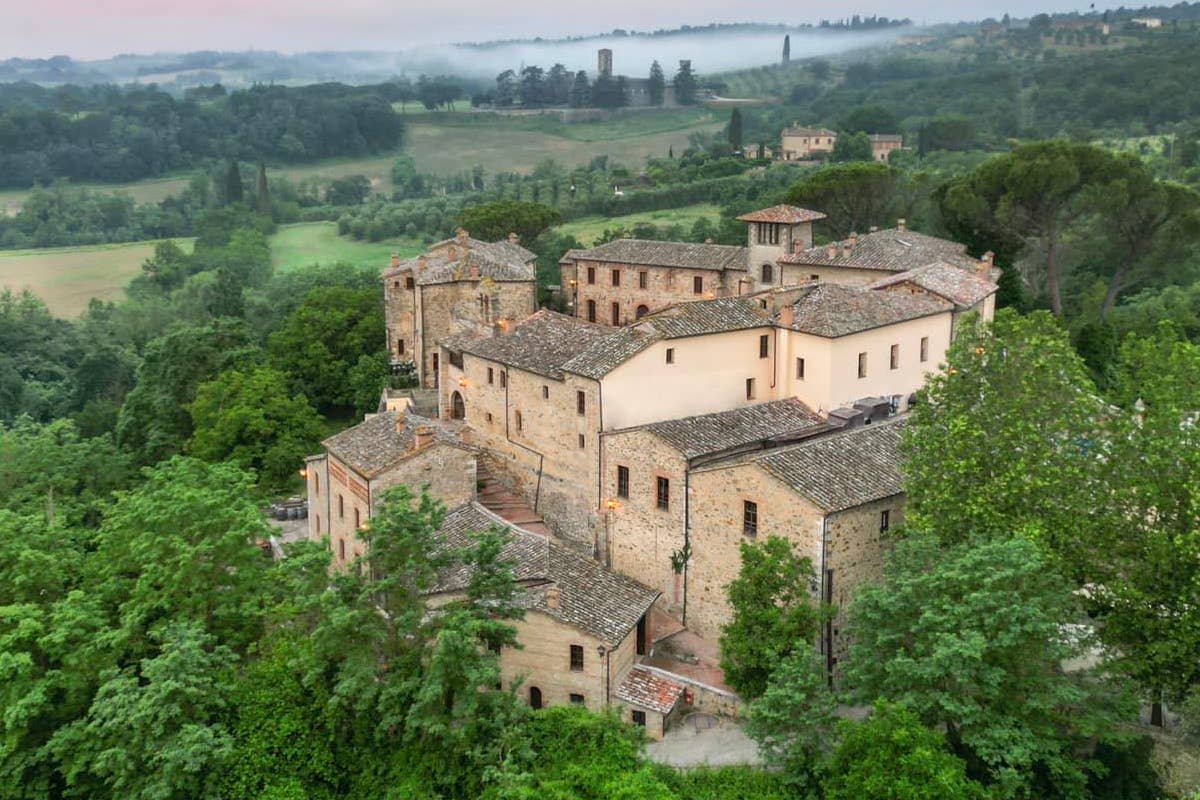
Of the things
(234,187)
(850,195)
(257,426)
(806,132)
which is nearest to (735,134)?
(806,132)

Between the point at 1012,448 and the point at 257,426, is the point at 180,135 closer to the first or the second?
the point at 257,426

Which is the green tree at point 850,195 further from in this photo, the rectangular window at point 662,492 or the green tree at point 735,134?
the green tree at point 735,134

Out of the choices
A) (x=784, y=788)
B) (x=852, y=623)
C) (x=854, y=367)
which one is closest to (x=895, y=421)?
(x=854, y=367)

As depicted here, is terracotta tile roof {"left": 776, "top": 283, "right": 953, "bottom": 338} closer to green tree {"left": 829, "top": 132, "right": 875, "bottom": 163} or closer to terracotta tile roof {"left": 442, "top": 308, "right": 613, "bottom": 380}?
terracotta tile roof {"left": 442, "top": 308, "right": 613, "bottom": 380}

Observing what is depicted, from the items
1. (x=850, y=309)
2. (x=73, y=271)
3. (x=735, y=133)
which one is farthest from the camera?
(x=735, y=133)

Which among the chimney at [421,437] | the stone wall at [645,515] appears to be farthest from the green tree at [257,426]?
the stone wall at [645,515]

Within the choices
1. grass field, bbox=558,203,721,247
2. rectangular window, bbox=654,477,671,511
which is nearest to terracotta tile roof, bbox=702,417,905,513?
rectangular window, bbox=654,477,671,511

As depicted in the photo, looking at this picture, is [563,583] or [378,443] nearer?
[563,583]
